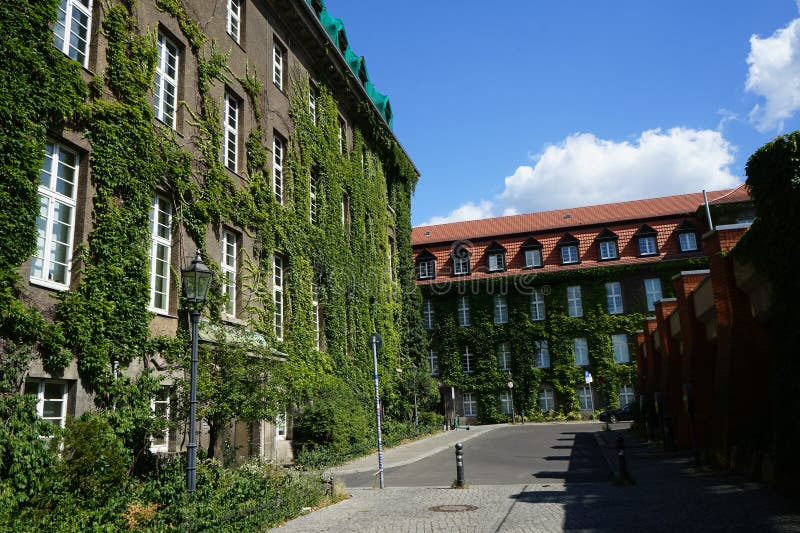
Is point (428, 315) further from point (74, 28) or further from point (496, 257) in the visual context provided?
point (74, 28)

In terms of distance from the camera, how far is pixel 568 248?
4622 cm

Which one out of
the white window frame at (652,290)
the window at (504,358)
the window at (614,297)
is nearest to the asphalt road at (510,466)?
the window at (504,358)

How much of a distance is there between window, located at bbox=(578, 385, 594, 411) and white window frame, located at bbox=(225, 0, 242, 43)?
3356 centimetres

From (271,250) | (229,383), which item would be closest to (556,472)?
(229,383)

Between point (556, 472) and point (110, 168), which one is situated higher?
point (110, 168)

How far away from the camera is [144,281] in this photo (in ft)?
43.9

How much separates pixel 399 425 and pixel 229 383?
17278mm

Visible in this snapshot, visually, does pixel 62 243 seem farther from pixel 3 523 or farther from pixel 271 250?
pixel 271 250

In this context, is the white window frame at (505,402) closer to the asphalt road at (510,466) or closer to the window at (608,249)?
the window at (608,249)

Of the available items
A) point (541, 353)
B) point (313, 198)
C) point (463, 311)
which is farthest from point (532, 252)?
point (313, 198)

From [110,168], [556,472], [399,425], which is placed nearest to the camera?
[110,168]

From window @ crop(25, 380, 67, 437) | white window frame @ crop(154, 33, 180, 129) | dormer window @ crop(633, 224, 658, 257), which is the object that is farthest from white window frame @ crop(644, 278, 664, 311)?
window @ crop(25, 380, 67, 437)

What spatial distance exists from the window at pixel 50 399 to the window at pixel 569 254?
129 ft

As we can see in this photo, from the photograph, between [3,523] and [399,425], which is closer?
[3,523]
